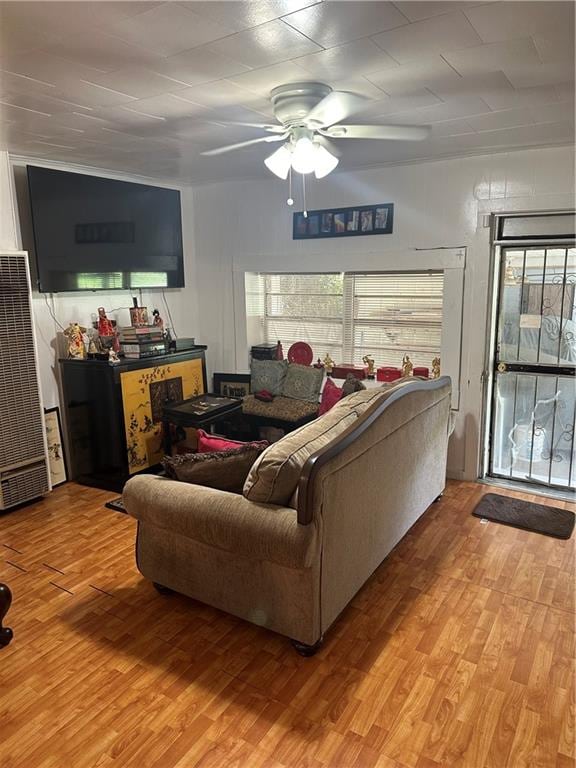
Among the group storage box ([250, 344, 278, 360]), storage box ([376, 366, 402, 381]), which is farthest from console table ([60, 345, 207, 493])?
storage box ([376, 366, 402, 381])

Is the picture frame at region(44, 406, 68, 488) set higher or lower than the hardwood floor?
higher

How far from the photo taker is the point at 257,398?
4641mm

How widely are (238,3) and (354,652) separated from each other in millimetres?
2495

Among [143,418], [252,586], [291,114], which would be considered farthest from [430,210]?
[252,586]

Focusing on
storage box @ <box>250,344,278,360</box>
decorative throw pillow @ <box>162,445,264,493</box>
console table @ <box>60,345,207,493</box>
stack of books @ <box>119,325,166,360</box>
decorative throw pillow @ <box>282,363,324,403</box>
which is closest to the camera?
decorative throw pillow @ <box>162,445,264,493</box>

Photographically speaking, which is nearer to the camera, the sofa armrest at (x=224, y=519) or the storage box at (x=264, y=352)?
the sofa armrest at (x=224, y=519)

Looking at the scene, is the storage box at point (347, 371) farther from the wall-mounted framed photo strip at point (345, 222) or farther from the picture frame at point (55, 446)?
the picture frame at point (55, 446)

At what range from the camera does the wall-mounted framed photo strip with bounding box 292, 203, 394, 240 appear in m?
4.20

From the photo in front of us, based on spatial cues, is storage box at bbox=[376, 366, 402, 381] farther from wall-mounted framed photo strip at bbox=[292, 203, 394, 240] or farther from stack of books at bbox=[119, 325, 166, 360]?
stack of books at bbox=[119, 325, 166, 360]

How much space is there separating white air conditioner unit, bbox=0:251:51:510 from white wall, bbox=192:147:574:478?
6.60ft

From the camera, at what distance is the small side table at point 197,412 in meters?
4.04

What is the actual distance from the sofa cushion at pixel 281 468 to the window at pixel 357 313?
2.38 metres

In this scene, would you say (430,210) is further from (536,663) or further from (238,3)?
(536,663)

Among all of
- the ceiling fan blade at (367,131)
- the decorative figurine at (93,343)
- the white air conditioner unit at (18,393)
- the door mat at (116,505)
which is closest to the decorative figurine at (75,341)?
the decorative figurine at (93,343)
